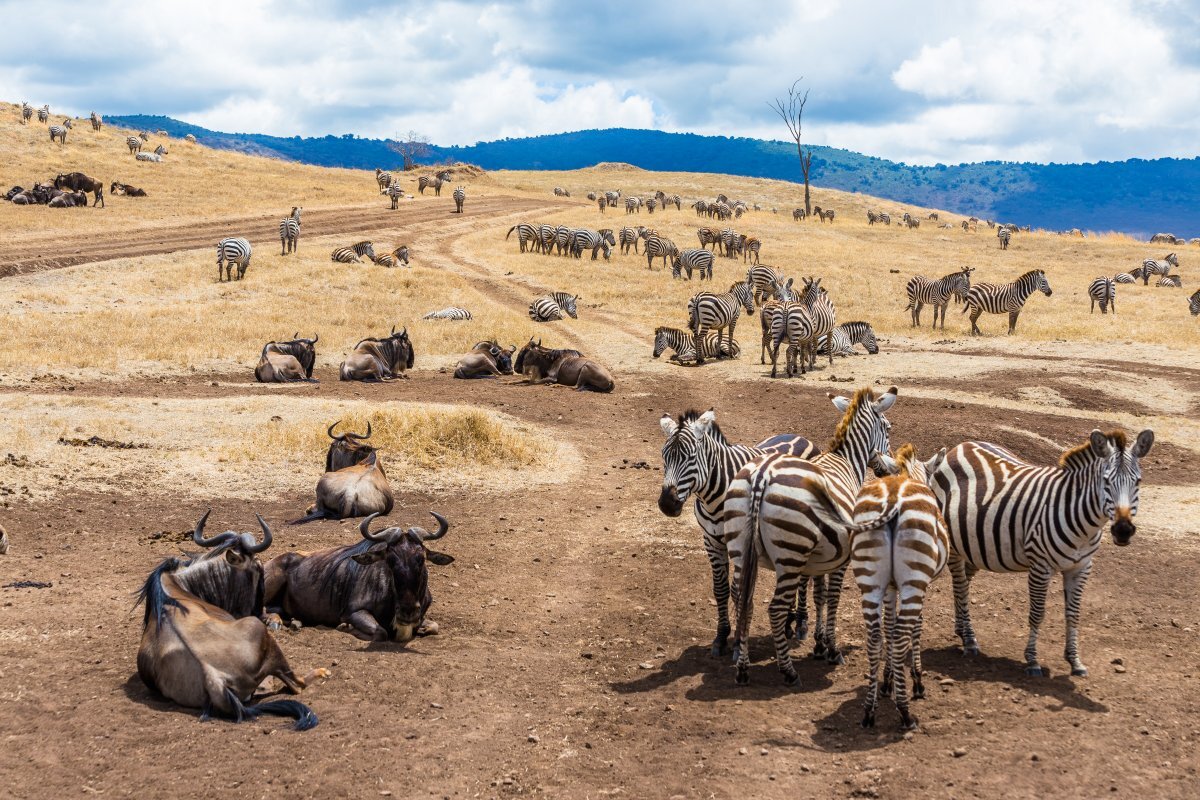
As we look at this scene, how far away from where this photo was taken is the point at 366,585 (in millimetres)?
9156

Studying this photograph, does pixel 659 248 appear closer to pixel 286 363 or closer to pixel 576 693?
pixel 286 363

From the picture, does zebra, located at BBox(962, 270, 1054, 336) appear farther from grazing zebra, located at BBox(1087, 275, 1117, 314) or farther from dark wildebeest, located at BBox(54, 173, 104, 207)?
dark wildebeest, located at BBox(54, 173, 104, 207)

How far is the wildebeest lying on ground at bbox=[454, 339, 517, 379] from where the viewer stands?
74.6 ft

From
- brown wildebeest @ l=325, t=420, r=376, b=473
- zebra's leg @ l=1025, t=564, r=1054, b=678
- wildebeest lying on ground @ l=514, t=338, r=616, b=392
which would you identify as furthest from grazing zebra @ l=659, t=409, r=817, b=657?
wildebeest lying on ground @ l=514, t=338, r=616, b=392

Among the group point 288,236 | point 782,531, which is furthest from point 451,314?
point 782,531

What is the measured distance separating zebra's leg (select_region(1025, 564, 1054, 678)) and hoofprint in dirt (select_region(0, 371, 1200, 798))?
14 centimetres

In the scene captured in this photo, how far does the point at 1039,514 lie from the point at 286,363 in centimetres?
1631

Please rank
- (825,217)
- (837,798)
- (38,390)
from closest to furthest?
(837,798) < (38,390) < (825,217)

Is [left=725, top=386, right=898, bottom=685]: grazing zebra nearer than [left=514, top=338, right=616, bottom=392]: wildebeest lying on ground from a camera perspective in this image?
Yes

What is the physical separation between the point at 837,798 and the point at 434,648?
3.77m

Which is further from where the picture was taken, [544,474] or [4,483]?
[544,474]

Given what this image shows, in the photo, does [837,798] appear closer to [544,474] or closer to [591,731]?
[591,731]

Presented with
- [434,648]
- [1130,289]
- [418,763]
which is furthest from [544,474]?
[1130,289]

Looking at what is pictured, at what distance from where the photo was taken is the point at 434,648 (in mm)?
8758
